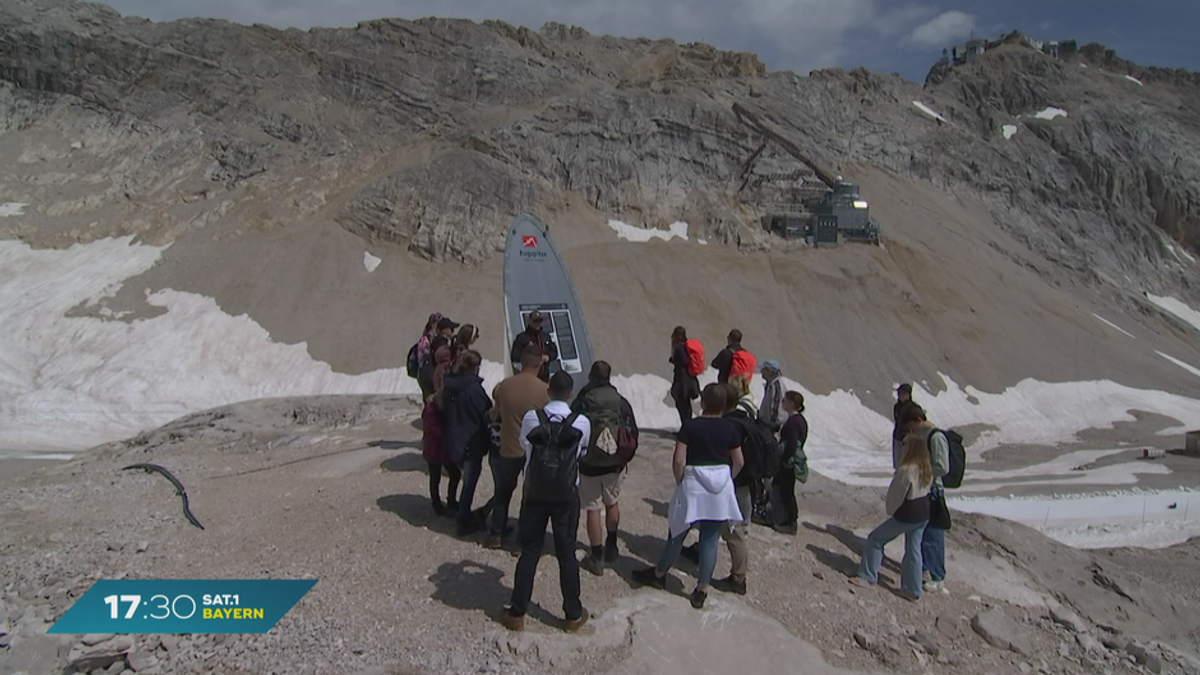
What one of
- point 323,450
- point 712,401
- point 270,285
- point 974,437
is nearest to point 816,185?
point 974,437

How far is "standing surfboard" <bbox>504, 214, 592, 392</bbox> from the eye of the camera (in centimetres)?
1109

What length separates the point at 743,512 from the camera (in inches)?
272

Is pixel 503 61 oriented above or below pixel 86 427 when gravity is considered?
above

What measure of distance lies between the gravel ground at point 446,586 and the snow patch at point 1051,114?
5195 cm

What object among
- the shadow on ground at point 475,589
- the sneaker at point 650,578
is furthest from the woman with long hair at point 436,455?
the sneaker at point 650,578

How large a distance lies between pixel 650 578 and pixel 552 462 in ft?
5.77

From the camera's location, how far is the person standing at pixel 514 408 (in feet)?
20.1

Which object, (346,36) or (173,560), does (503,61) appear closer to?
(346,36)

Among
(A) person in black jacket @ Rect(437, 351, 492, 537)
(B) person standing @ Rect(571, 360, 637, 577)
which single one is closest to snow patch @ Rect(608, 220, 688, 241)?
(A) person in black jacket @ Rect(437, 351, 492, 537)

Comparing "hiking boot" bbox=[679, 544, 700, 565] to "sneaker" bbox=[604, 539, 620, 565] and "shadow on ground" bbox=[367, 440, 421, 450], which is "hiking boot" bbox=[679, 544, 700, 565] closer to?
"sneaker" bbox=[604, 539, 620, 565]

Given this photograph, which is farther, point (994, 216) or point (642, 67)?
A: point (642, 67)

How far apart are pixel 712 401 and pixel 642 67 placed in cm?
4175

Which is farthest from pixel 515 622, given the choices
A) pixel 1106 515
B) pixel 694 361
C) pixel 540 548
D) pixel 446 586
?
pixel 1106 515

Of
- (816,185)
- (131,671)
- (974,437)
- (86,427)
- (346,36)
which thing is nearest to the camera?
(131,671)
